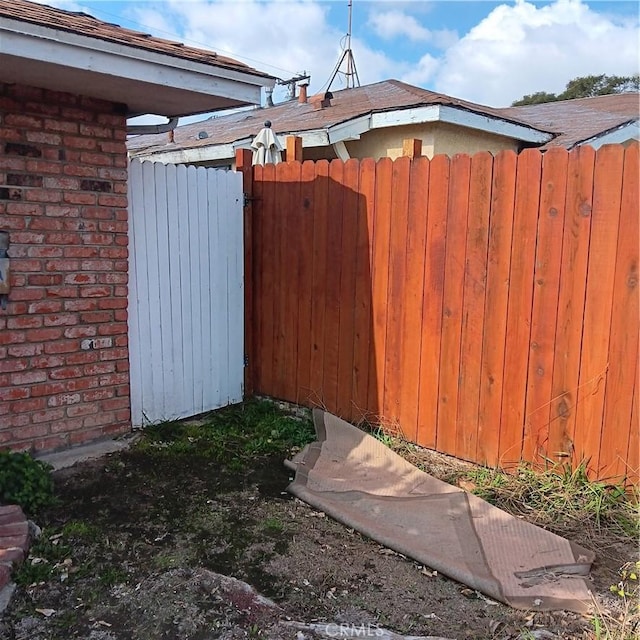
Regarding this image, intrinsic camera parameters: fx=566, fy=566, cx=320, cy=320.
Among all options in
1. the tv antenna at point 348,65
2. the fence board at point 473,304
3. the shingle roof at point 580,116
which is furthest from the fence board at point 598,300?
the tv antenna at point 348,65

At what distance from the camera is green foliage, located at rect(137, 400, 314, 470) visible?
157 inches

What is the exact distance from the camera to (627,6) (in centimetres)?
484

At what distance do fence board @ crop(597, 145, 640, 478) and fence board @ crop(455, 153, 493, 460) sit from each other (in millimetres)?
767

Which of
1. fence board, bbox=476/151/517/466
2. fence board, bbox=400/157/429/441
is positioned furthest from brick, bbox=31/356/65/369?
fence board, bbox=476/151/517/466

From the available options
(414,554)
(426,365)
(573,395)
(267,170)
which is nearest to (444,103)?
(267,170)

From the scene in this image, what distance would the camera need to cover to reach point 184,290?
455cm

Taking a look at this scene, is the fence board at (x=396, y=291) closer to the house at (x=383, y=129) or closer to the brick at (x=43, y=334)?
the brick at (x=43, y=334)

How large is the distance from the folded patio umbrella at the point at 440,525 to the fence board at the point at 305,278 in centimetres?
81

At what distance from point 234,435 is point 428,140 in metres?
4.61

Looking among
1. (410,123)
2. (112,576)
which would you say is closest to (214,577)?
(112,576)

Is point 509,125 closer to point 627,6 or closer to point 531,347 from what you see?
point 627,6

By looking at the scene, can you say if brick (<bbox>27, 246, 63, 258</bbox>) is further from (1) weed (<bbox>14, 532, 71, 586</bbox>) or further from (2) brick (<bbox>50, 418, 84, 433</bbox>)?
(1) weed (<bbox>14, 532, 71, 586</bbox>)

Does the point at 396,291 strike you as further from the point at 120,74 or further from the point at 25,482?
the point at 25,482

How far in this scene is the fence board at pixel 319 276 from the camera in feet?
14.5
